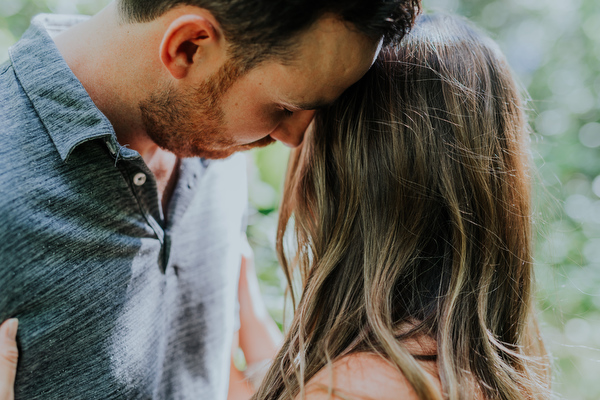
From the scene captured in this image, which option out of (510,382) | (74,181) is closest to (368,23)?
(74,181)

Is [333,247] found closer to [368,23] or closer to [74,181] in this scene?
[368,23]

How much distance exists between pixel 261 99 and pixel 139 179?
1.28 ft

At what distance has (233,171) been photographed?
185 centimetres

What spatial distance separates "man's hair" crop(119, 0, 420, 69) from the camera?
104 cm

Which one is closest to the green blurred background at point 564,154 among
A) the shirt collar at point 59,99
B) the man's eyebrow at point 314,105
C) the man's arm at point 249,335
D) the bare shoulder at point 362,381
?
the man's arm at point 249,335

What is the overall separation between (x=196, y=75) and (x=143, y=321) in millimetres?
699

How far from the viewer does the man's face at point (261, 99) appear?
1.10 meters

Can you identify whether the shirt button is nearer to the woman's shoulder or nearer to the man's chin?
the man's chin

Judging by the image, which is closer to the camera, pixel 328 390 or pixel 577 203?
pixel 328 390

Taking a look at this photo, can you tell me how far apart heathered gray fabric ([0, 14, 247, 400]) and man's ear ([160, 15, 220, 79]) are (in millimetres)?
222

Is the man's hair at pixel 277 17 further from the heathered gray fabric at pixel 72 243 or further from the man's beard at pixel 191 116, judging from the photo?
the heathered gray fabric at pixel 72 243

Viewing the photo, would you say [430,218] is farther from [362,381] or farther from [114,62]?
[114,62]

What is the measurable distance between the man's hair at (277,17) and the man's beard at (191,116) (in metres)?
0.09

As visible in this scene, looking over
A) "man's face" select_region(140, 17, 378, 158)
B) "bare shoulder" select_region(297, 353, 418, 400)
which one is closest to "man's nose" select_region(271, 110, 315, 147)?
"man's face" select_region(140, 17, 378, 158)
